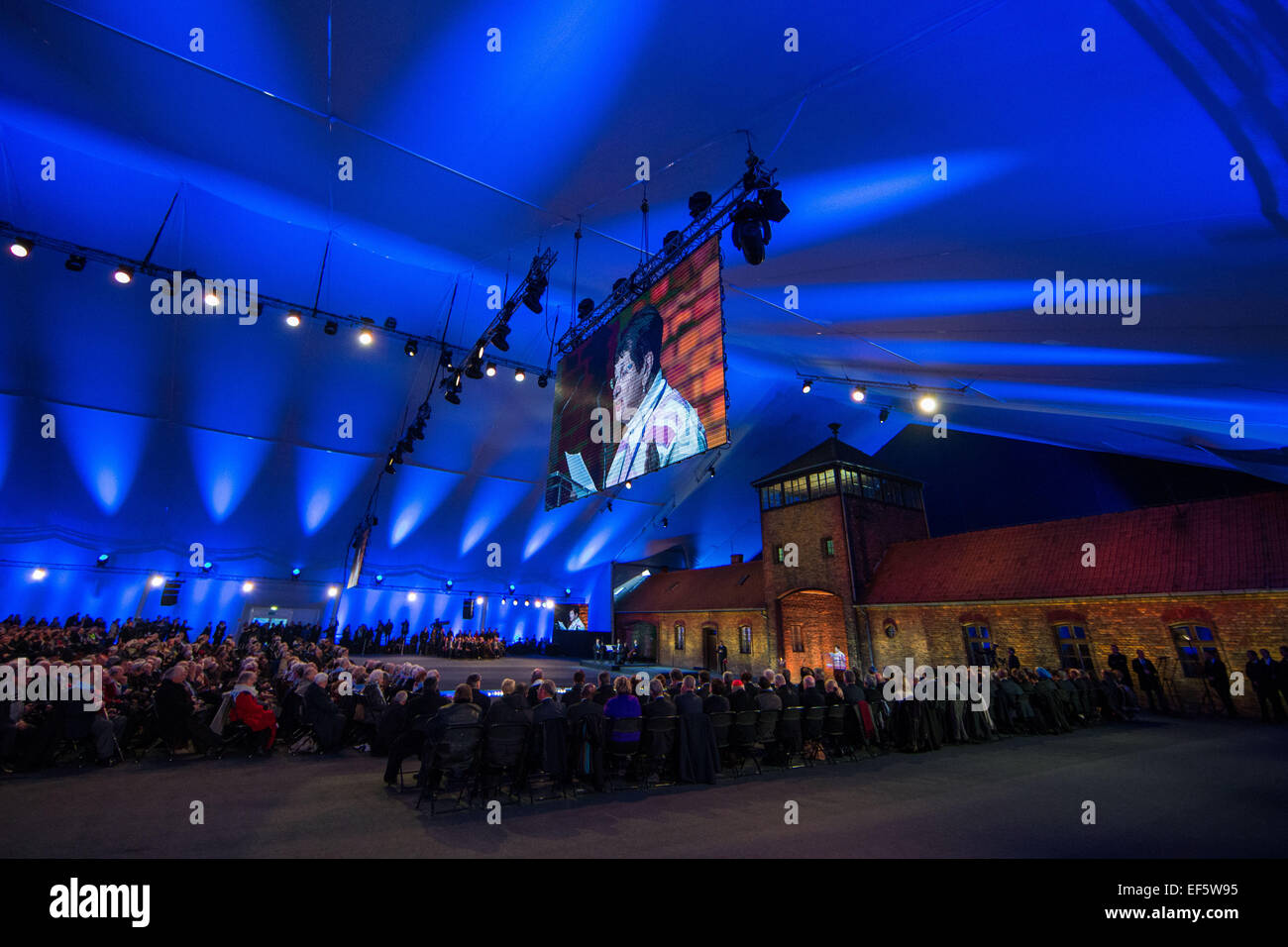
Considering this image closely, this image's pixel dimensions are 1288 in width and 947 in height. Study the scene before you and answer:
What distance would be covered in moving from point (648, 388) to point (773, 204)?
2960 millimetres

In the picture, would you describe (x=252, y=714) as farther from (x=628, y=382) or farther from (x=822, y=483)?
(x=822, y=483)

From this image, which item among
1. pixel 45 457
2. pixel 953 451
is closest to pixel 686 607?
pixel 953 451

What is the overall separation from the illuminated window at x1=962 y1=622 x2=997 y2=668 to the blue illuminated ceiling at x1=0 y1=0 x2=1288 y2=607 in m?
5.96

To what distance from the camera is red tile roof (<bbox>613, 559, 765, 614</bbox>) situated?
22.0m

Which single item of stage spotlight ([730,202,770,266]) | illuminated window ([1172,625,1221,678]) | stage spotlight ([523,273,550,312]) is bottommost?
illuminated window ([1172,625,1221,678])

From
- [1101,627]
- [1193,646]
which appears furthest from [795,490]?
[1193,646]

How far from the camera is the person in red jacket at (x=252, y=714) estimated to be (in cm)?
733

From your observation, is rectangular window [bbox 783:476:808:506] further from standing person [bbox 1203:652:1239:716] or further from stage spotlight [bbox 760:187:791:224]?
stage spotlight [bbox 760:187:791:224]

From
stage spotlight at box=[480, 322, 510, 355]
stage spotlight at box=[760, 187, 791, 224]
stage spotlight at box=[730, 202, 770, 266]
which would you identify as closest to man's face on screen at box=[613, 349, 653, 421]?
stage spotlight at box=[730, 202, 770, 266]

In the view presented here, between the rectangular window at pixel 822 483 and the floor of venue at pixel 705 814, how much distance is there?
11.9 metres

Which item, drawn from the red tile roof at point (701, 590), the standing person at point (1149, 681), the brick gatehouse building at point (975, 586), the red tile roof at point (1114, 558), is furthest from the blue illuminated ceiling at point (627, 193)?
the red tile roof at point (701, 590)
